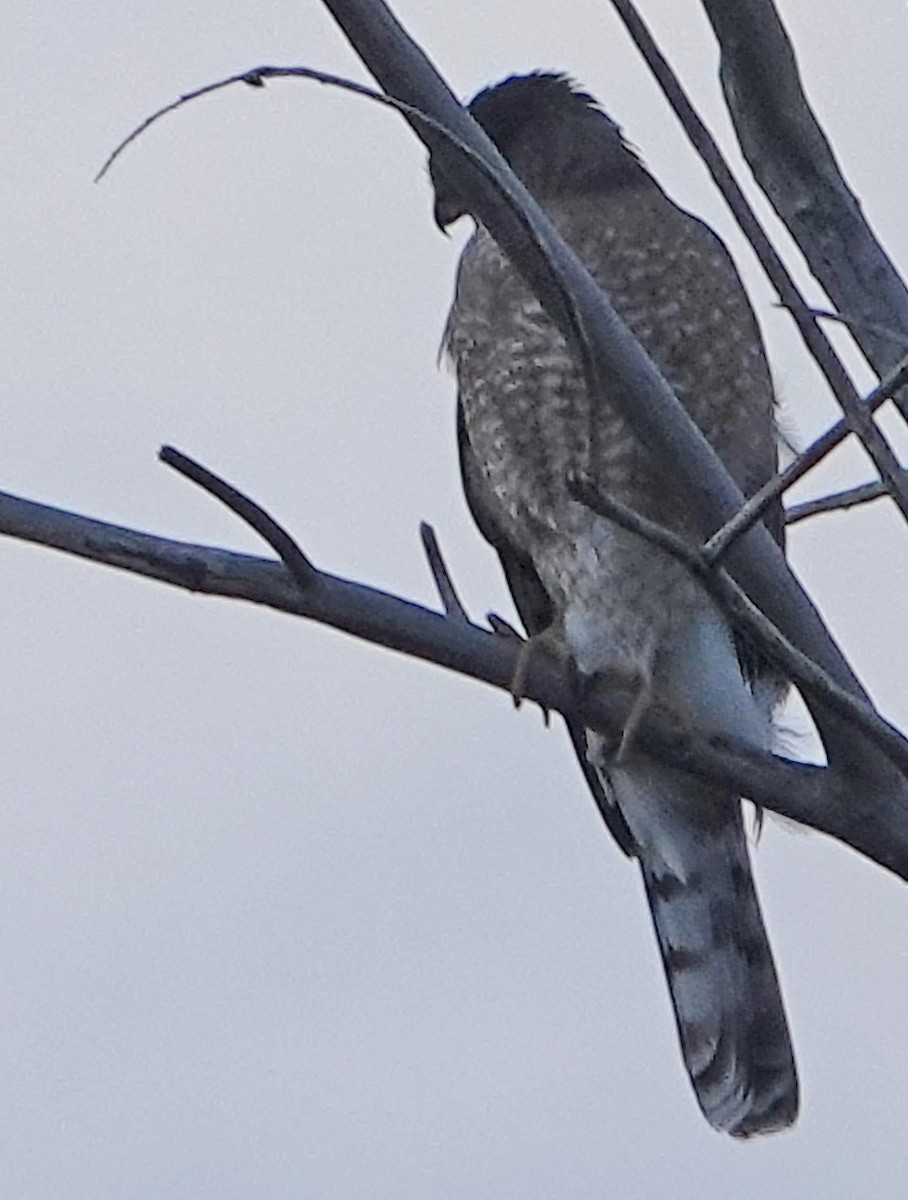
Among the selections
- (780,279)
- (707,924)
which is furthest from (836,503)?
(707,924)

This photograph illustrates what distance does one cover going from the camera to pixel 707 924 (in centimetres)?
466

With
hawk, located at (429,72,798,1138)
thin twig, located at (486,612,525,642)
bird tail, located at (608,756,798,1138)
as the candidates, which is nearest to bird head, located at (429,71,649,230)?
hawk, located at (429,72,798,1138)

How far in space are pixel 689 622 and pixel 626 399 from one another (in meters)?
2.06

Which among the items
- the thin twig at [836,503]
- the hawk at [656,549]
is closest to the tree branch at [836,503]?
the thin twig at [836,503]

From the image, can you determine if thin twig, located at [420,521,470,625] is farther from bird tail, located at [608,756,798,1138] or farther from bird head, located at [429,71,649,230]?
bird head, located at [429,71,649,230]

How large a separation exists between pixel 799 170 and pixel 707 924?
253 centimetres

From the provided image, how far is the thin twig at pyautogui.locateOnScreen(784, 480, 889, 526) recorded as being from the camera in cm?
244

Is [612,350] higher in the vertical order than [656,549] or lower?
lower

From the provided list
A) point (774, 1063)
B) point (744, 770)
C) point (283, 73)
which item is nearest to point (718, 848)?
point (774, 1063)

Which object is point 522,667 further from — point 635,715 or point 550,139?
point 550,139

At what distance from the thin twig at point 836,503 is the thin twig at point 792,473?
0.23 meters

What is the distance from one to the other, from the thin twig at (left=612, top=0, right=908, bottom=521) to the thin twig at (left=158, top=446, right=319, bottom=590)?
1.75 feet

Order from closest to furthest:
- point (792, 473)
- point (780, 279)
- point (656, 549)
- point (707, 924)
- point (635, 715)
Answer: point (780, 279)
point (792, 473)
point (635, 715)
point (656, 549)
point (707, 924)

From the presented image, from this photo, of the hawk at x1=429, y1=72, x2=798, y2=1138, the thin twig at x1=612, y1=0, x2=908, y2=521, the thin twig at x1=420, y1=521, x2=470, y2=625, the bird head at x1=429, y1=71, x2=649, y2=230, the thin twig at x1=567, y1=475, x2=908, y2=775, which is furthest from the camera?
the bird head at x1=429, y1=71, x2=649, y2=230
